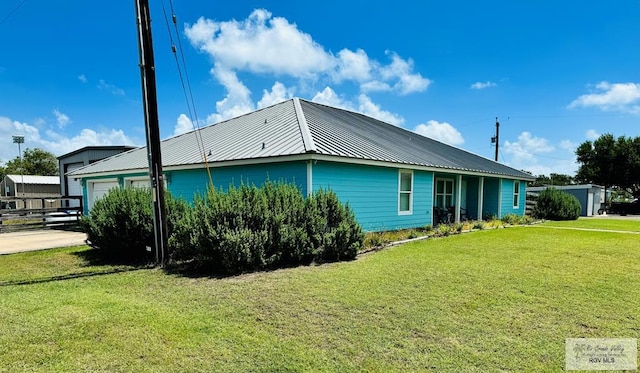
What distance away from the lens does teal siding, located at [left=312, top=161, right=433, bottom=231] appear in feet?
33.8

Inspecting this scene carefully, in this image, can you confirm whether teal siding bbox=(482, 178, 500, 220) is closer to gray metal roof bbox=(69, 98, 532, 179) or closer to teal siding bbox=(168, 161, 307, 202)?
gray metal roof bbox=(69, 98, 532, 179)

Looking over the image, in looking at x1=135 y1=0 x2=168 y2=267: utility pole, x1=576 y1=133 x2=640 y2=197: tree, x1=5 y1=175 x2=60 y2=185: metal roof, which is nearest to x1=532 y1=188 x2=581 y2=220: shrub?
x1=135 y1=0 x2=168 y2=267: utility pole

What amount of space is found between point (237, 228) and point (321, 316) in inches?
124

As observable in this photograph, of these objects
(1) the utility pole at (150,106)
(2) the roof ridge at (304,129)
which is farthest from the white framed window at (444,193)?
(1) the utility pole at (150,106)

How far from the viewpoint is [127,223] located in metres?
8.28

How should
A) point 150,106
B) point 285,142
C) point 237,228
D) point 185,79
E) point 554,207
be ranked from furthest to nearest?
point 554,207 < point 285,142 < point 185,79 < point 150,106 < point 237,228

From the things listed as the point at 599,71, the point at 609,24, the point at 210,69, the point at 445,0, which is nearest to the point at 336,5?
the point at 445,0

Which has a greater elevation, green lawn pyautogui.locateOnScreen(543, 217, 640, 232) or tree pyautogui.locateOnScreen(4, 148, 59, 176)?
tree pyautogui.locateOnScreen(4, 148, 59, 176)

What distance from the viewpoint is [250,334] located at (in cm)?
387

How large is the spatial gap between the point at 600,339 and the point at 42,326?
240 inches

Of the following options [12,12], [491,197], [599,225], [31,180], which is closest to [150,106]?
[12,12]

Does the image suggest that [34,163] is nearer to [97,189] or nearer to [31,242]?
[97,189]

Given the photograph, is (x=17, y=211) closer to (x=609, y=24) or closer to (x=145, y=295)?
(x=145, y=295)

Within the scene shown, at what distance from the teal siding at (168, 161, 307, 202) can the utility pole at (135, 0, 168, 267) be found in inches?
70.6
